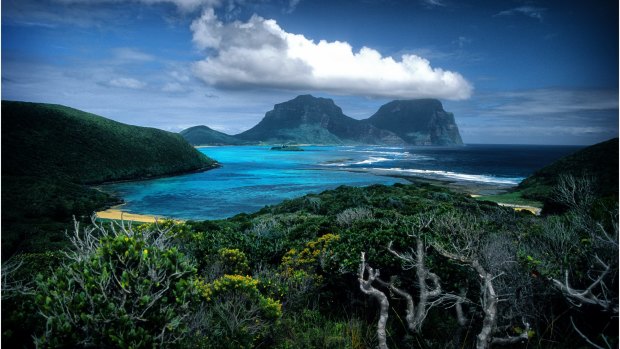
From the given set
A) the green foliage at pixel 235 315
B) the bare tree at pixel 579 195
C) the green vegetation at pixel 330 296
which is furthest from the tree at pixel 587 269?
the green foliage at pixel 235 315

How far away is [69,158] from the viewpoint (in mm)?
69438

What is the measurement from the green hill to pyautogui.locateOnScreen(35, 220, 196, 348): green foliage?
26.5 meters

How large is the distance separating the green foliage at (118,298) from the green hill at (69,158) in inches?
1042

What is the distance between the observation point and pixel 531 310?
550 cm

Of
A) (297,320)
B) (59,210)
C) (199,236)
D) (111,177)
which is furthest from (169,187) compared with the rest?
(297,320)

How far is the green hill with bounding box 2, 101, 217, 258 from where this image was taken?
3784cm

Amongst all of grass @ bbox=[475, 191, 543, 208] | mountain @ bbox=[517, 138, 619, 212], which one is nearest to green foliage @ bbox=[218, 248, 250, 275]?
grass @ bbox=[475, 191, 543, 208]

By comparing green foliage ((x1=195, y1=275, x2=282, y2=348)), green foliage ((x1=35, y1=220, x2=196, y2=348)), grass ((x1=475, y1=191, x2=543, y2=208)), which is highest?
green foliage ((x1=35, y1=220, x2=196, y2=348))

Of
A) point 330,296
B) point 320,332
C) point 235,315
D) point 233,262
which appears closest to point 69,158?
point 233,262

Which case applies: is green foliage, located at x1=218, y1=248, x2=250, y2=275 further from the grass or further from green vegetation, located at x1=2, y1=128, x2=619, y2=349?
the grass

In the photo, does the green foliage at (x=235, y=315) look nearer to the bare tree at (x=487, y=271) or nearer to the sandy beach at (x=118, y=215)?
the bare tree at (x=487, y=271)

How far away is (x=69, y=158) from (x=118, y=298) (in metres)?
80.0

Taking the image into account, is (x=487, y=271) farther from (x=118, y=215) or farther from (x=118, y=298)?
(x=118, y=215)

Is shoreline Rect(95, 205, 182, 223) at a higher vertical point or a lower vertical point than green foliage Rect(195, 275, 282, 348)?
lower
